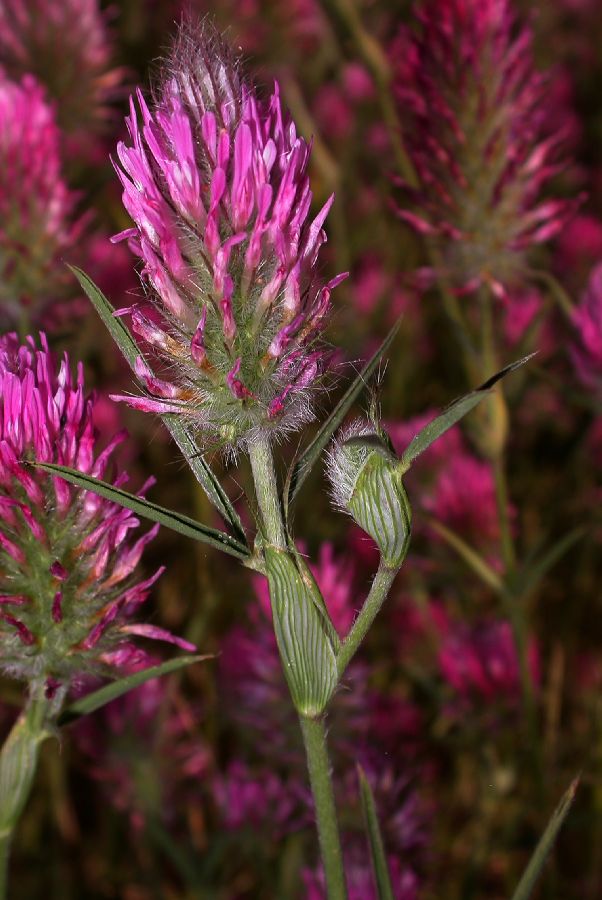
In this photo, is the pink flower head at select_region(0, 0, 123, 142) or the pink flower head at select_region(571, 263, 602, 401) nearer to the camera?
the pink flower head at select_region(571, 263, 602, 401)

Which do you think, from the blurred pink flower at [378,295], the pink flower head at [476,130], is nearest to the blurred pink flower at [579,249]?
the blurred pink flower at [378,295]

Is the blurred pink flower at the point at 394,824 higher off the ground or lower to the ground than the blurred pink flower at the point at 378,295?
lower

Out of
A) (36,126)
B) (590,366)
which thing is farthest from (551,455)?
(36,126)

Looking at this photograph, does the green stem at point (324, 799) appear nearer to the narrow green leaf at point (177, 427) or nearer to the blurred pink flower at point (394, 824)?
the narrow green leaf at point (177, 427)

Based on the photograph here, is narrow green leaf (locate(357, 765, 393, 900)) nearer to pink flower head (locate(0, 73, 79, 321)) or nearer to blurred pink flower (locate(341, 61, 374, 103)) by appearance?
pink flower head (locate(0, 73, 79, 321))

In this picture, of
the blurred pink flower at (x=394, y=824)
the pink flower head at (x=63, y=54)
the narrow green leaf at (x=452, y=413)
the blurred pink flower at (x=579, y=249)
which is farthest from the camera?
the blurred pink flower at (x=579, y=249)

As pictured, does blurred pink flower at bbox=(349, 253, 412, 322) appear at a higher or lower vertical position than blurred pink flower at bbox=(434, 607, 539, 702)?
higher

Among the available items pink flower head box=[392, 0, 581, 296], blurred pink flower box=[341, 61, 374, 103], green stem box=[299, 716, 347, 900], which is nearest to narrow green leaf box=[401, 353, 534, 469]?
green stem box=[299, 716, 347, 900]

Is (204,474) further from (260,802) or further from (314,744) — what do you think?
(260,802)
